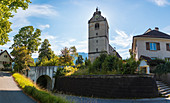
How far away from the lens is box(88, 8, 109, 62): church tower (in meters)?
33.1

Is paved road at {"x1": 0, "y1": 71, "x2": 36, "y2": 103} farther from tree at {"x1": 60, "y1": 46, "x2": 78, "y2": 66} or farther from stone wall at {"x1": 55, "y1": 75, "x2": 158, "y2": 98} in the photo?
tree at {"x1": 60, "y1": 46, "x2": 78, "y2": 66}

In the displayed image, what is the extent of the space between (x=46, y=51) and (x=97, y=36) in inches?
831

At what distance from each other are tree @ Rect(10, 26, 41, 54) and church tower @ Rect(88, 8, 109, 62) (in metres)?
15.8

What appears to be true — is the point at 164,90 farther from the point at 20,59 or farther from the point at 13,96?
the point at 20,59

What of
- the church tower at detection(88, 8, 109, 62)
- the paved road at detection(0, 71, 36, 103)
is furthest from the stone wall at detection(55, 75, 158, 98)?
the church tower at detection(88, 8, 109, 62)

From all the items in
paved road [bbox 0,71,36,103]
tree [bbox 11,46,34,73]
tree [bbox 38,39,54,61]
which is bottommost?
paved road [bbox 0,71,36,103]

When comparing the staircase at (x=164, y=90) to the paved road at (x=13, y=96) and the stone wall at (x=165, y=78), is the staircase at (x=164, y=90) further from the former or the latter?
the paved road at (x=13, y=96)

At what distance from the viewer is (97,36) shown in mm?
34031

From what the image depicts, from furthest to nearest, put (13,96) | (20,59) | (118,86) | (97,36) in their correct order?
(97,36), (20,59), (118,86), (13,96)

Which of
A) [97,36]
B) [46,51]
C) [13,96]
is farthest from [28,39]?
[13,96]

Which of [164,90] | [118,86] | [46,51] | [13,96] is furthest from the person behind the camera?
[46,51]

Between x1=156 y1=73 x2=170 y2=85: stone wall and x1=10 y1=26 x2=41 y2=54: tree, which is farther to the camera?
x1=10 y1=26 x2=41 y2=54: tree

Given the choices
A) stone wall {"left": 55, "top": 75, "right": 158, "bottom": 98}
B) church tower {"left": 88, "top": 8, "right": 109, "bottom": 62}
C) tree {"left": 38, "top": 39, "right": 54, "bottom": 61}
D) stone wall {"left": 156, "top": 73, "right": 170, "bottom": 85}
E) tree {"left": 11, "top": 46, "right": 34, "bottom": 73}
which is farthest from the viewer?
tree {"left": 38, "top": 39, "right": 54, "bottom": 61}

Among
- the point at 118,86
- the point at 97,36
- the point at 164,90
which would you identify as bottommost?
the point at 164,90
